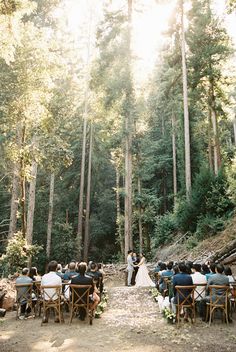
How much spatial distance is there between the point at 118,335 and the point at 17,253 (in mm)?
6891

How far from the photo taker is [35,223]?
92.1 feet

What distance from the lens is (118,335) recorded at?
6.73m

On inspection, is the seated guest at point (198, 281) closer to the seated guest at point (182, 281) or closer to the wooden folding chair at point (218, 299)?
the wooden folding chair at point (218, 299)

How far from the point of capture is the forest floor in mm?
5945

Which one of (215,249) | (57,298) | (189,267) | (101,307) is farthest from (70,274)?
(215,249)

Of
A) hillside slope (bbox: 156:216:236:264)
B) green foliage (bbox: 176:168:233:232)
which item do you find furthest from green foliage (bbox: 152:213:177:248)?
hillside slope (bbox: 156:216:236:264)

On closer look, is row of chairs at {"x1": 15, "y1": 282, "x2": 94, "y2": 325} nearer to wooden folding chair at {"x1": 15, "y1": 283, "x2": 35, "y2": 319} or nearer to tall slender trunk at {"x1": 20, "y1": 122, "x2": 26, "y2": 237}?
wooden folding chair at {"x1": 15, "y1": 283, "x2": 35, "y2": 319}

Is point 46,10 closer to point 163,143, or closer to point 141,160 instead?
point 141,160

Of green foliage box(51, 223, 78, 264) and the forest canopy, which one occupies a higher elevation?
the forest canopy

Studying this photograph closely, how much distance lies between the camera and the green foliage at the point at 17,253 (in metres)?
12.5

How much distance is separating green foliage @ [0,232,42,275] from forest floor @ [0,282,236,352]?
13.7ft

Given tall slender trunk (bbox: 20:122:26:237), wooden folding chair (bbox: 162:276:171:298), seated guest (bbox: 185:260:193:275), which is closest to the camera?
seated guest (bbox: 185:260:193:275)

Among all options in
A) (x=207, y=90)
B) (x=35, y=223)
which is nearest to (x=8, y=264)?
(x=35, y=223)

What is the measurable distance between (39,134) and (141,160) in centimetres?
1377
